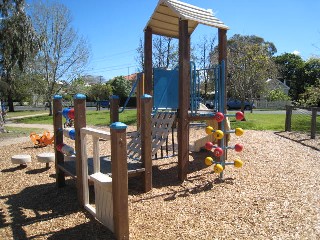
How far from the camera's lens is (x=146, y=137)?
4.69 metres

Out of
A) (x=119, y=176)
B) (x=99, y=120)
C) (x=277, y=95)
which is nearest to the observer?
(x=119, y=176)

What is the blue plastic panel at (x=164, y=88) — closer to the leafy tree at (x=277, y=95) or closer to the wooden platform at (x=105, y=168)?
the wooden platform at (x=105, y=168)

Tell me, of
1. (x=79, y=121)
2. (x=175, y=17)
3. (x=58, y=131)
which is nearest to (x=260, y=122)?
(x=175, y=17)

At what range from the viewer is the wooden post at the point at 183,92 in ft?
17.4

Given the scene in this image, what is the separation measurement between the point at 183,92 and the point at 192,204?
196 centimetres

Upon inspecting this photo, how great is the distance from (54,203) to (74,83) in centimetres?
2585

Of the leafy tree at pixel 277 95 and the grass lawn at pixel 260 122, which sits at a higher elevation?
the leafy tree at pixel 277 95

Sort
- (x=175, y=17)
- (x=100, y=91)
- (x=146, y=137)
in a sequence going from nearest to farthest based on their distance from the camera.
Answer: (x=146, y=137), (x=175, y=17), (x=100, y=91)

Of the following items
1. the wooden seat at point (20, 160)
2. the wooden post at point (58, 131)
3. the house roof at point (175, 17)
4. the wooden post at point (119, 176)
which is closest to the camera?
the wooden post at point (119, 176)

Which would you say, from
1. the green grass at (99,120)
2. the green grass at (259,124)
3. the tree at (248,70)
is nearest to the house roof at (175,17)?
the green grass at (259,124)

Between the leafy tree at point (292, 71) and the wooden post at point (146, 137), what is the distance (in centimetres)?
5151

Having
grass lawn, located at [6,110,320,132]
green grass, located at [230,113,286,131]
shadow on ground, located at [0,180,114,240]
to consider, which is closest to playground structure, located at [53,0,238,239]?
shadow on ground, located at [0,180,114,240]

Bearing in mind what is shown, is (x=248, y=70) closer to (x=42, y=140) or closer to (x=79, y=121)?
(x=42, y=140)

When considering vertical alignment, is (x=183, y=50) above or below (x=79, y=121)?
above
